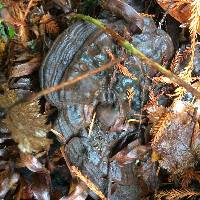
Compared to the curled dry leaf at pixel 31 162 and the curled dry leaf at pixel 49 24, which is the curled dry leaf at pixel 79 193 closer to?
the curled dry leaf at pixel 31 162

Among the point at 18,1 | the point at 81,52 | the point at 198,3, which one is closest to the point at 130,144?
the point at 81,52

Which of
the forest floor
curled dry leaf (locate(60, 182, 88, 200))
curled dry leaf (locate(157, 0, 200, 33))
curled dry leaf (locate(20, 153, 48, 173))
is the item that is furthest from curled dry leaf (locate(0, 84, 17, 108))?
curled dry leaf (locate(157, 0, 200, 33))

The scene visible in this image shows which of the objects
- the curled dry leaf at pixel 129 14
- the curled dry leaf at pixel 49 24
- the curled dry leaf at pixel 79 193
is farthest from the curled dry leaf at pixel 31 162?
the curled dry leaf at pixel 129 14

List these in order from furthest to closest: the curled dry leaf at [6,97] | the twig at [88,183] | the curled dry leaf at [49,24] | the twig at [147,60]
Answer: the curled dry leaf at [49,24] → the twig at [88,183] → the curled dry leaf at [6,97] → the twig at [147,60]

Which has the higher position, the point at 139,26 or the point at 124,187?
the point at 139,26

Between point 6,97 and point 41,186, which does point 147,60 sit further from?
point 41,186

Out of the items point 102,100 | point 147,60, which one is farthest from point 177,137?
point 147,60

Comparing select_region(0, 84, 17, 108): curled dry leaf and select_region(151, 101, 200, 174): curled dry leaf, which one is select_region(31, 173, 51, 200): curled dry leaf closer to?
select_region(0, 84, 17, 108): curled dry leaf

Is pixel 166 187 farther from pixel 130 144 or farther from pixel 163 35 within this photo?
pixel 163 35
